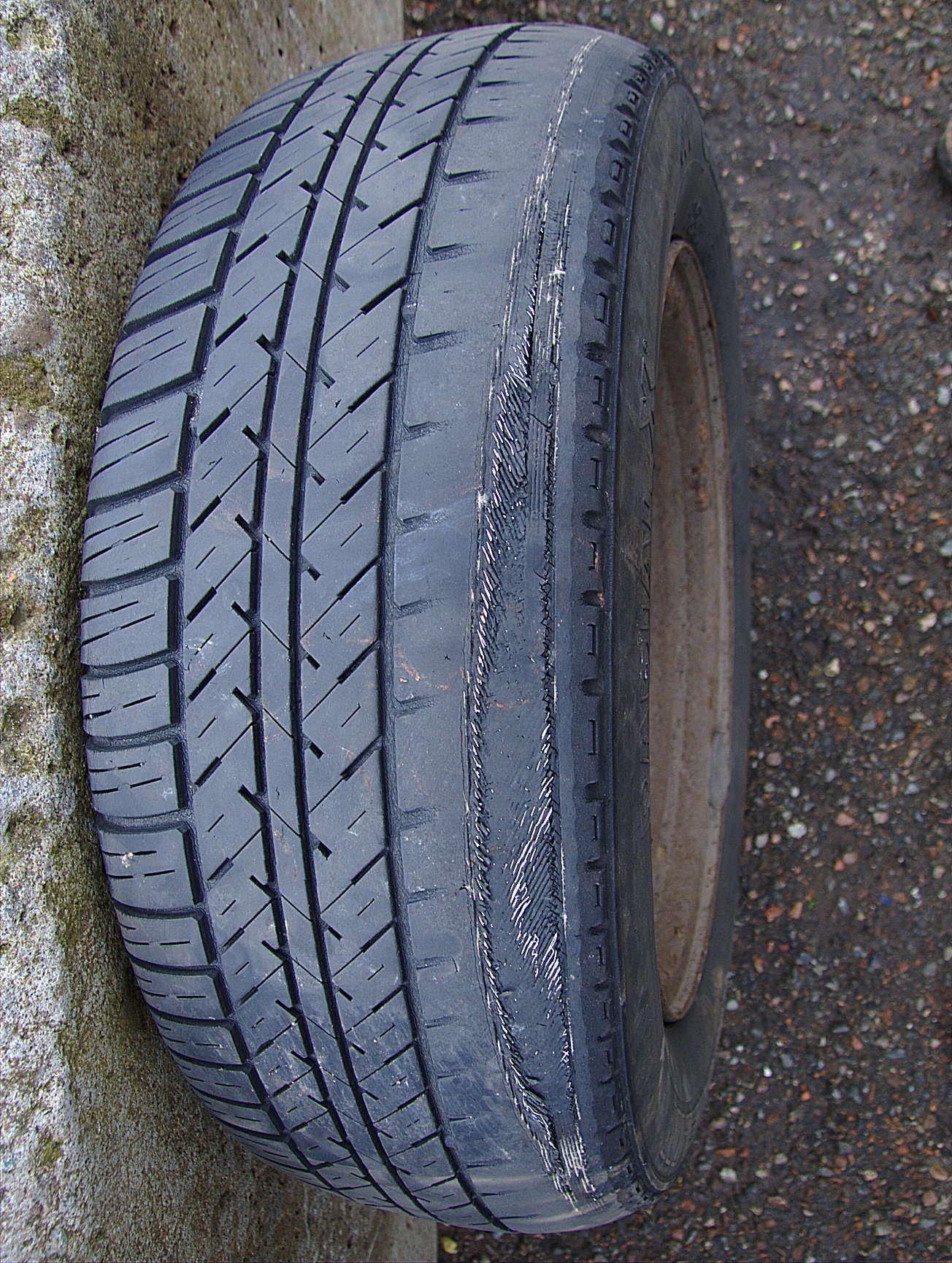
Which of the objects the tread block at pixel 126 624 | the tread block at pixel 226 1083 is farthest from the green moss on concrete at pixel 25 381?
the tread block at pixel 226 1083

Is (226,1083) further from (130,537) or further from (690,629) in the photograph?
(690,629)

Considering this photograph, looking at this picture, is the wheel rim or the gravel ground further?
the gravel ground

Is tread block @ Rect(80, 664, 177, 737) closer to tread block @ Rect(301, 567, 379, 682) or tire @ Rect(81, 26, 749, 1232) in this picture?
tire @ Rect(81, 26, 749, 1232)

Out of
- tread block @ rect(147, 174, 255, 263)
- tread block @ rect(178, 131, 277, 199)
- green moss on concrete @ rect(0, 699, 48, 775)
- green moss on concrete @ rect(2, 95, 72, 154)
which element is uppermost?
green moss on concrete @ rect(2, 95, 72, 154)

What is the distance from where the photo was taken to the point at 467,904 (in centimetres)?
106

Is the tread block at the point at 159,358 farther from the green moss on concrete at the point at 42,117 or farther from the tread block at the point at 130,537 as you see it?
the green moss on concrete at the point at 42,117

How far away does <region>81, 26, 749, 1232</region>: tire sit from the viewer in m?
1.05

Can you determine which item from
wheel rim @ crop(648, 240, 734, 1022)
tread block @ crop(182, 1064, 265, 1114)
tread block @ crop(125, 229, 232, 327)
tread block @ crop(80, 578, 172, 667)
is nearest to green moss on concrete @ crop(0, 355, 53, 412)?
tread block @ crop(125, 229, 232, 327)

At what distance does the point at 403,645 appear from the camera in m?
1.05

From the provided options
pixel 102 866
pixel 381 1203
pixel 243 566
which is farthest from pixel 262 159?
pixel 381 1203

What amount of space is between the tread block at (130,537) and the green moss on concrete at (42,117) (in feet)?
1.59

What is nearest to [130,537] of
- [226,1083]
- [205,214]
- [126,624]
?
[126,624]

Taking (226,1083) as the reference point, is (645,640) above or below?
above

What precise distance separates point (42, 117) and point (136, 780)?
2.72 ft
